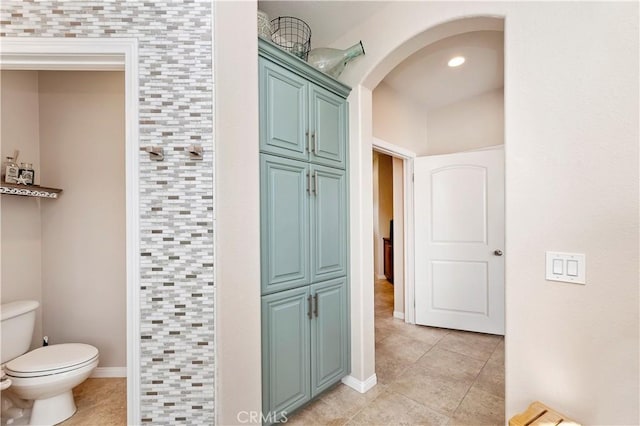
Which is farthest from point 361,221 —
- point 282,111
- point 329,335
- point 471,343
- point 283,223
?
point 471,343

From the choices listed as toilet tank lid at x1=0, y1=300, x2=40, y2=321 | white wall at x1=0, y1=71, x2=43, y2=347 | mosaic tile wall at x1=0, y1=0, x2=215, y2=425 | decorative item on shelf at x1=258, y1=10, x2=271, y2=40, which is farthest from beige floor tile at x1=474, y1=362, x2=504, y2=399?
white wall at x1=0, y1=71, x2=43, y2=347

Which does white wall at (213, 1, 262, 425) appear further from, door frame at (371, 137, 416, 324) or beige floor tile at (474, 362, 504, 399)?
door frame at (371, 137, 416, 324)

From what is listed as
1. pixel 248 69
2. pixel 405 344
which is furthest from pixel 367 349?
pixel 248 69

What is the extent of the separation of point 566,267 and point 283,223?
135 cm

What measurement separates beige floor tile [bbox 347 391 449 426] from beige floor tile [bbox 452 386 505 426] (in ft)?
0.38

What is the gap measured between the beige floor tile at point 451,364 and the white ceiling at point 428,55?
2.61 metres

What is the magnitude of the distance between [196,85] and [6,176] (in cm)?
165

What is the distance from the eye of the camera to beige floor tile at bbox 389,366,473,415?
5.87ft

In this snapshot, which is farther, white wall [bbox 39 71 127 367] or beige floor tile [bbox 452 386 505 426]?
white wall [bbox 39 71 127 367]

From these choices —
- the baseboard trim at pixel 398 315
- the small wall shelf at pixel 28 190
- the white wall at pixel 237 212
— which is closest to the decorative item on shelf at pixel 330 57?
the white wall at pixel 237 212

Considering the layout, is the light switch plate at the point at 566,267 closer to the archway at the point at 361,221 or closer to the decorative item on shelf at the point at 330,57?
the archway at the point at 361,221

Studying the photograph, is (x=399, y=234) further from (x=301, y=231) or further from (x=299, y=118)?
(x=299, y=118)

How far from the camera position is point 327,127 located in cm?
185

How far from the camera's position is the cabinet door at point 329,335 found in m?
1.75
